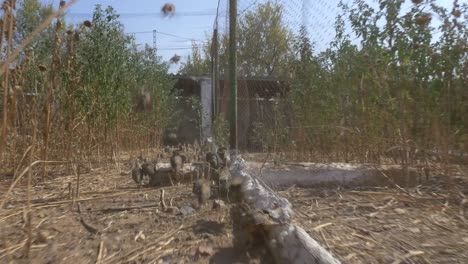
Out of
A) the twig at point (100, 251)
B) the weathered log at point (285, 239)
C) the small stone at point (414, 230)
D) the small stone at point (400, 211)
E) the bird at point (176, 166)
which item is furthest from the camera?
the bird at point (176, 166)

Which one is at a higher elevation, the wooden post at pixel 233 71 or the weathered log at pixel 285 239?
the wooden post at pixel 233 71

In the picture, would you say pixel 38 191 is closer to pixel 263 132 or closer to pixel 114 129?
pixel 114 129

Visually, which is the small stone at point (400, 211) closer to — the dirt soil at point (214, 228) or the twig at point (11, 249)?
the dirt soil at point (214, 228)

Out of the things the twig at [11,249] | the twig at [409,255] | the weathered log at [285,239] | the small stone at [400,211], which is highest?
the weathered log at [285,239]

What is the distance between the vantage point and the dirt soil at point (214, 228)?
1715mm

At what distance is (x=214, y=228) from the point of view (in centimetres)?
204

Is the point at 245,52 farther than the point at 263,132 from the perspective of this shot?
Yes

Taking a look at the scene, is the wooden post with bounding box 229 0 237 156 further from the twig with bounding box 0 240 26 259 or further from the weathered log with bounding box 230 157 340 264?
the twig with bounding box 0 240 26 259

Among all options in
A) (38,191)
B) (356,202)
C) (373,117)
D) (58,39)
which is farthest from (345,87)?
(38,191)

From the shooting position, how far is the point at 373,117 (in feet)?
10.5

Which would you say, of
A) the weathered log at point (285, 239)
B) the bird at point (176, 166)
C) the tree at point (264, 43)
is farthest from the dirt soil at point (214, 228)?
the tree at point (264, 43)

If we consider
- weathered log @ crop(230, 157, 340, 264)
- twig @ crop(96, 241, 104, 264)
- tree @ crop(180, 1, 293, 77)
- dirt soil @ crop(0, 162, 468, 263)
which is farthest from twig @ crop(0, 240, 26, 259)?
tree @ crop(180, 1, 293, 77)

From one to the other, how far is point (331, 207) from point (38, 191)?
213 cm

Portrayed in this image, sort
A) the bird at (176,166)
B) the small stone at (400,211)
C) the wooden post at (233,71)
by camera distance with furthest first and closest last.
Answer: the wooden post at (233,71)
the bird at (176,166)
the small stone at (400,211)
